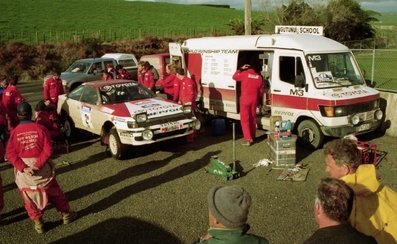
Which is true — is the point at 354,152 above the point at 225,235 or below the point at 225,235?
above

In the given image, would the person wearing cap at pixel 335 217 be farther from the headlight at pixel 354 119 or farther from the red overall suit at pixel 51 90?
the red overall suit at pixel 51 90

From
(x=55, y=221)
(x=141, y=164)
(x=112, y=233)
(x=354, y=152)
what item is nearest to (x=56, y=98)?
(x=141, y=164)

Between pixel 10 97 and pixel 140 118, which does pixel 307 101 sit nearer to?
pixel 140 118

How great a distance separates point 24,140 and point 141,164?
362 cm

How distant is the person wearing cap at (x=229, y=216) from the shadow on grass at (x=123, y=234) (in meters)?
3.18

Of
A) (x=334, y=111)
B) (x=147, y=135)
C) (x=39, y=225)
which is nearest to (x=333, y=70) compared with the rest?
(x=334, y=111)

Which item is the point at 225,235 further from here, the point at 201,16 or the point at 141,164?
the point at 201,16

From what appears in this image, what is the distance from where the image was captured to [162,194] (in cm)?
743

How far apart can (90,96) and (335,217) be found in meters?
8.74

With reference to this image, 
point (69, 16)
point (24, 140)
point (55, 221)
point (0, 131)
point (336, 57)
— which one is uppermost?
point (69, 16)

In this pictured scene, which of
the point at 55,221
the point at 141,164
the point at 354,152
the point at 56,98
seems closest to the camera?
the point at 354,152

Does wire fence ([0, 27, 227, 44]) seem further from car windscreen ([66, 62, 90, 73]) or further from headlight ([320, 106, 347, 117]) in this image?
headlight ([320, 106, 347, 117])

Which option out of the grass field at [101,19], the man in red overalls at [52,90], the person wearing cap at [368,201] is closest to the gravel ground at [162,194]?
the man in red overalls at [52,90]

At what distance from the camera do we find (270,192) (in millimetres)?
7297
